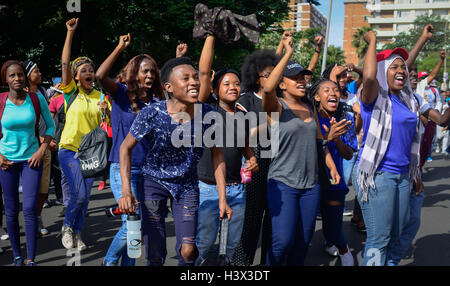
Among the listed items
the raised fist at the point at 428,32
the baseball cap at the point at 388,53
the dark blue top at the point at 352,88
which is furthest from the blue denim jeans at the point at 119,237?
the dark blue top at the point at 352,88

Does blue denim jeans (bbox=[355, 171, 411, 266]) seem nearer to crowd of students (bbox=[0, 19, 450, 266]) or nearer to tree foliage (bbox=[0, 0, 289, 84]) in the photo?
crowd of students (bbox=[0, 19, 450, 266])

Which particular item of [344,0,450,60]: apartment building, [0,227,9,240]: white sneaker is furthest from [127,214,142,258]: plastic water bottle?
[344,0,450,60]: apartment building

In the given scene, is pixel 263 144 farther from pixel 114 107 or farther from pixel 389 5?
pixel 389 5

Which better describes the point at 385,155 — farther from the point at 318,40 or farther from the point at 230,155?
the point at 318,40

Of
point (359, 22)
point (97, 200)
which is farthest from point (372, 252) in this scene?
point (359, 22)

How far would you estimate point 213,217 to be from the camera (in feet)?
11.3

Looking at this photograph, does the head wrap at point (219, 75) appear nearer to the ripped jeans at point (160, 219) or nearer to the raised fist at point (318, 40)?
the ripped jeans at point (160, 219)

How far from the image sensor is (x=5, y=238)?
5.43m

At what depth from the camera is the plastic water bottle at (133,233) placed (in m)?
3.25

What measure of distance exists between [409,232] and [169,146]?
225cm

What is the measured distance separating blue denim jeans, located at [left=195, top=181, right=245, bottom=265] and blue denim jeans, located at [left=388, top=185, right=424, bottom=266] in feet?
4.53

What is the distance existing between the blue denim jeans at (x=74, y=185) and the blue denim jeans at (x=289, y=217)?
2.32m

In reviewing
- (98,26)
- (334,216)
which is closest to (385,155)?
(334,216)
